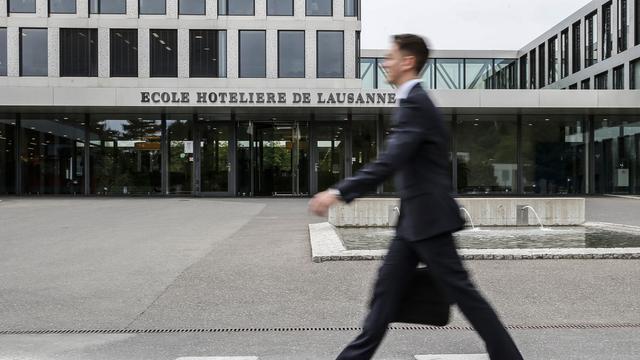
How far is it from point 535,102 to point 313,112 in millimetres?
9450

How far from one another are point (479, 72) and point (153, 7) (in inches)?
1000

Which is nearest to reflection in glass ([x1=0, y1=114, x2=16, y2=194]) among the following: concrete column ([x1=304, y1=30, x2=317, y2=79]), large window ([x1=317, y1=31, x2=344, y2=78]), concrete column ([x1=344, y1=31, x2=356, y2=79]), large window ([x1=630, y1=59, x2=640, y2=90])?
concrete column ([x1=304, y1=30, x2=317, y2=79])

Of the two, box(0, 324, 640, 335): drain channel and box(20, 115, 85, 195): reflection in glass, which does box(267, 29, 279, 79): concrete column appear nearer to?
box(20, 115, 85, 195): reflection in glass

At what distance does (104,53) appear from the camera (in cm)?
2873

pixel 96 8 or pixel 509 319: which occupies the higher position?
pixel 96 8

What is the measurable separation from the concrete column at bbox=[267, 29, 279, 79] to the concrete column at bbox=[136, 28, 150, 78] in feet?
17.7

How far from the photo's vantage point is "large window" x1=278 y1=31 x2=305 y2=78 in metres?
29.1

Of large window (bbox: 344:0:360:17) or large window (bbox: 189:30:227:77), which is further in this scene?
large window (bbox: 344:0:360:17)

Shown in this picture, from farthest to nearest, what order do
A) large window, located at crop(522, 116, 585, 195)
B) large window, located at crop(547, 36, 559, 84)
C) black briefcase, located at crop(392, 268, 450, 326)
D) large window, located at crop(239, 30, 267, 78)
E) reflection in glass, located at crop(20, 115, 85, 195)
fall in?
large window, located at crop(547, 36, 559, 84)
large window, located at crop(522, 116, 585, 195)
reflection in glass, located at crop(20, 115, 85, 195)
large window, located at crop(239, 30, 267, 78)
black briefcase, located at crop(392, 268, 450, 326)

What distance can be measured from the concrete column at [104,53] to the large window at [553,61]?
27.1m

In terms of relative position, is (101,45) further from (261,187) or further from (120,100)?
(261,187)

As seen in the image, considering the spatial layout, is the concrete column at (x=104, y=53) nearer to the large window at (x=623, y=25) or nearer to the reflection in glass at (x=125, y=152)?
the reflection in glass at (x=125, y=152)

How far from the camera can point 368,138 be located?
30203 mm

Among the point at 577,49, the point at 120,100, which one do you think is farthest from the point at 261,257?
the point at 577,49
